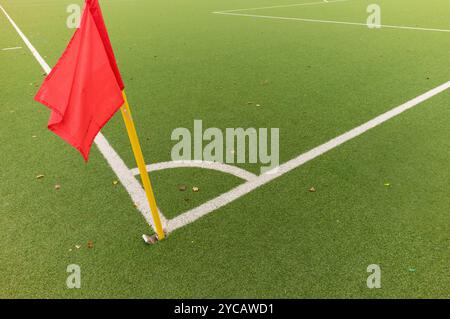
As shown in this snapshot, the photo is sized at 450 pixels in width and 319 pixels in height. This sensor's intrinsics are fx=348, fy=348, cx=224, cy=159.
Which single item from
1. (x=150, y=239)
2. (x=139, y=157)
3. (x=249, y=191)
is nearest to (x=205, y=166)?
(x=249, y=191)

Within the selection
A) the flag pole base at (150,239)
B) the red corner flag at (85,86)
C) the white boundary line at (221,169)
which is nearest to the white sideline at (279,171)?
the white boundary line at (221,169)

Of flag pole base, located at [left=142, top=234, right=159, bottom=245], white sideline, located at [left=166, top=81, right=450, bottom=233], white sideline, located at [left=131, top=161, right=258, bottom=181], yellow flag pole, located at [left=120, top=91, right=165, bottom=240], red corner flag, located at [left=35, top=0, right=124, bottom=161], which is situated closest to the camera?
red corner flag, located at [left=35, top=0, right=124, bottom=161]

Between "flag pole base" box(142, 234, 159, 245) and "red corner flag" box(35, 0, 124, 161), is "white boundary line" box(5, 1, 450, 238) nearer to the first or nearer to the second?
"flag pole base" box(142, 234, 159, 245)

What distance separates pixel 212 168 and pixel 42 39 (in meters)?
8.27

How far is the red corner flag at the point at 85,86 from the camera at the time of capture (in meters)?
2.05

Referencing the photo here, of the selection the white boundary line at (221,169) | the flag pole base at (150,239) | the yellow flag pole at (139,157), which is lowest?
the flag pole base at (150,239)

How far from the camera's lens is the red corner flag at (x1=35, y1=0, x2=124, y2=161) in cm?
205

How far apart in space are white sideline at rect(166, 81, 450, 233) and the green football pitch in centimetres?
2

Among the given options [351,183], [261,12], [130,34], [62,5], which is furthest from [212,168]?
[62,5]

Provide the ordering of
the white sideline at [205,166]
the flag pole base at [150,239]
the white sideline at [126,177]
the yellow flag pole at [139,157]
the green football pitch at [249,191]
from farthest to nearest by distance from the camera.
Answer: the white sideline at [205,166], the white sideline at [126,177], the flag pole base at [150,239], the green football pitch at [249,191], the yellow flag pole at [139,157]

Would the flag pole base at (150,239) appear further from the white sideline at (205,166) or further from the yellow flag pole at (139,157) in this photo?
the white sideline at (205,166)

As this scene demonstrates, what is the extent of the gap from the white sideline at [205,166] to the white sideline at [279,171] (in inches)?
6.9

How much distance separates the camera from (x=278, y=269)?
2.70 m

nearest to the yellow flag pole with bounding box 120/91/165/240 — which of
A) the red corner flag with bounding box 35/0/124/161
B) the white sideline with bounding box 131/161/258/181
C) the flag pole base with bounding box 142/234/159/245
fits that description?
the flag pole base with bounding box 142/234/159/245
